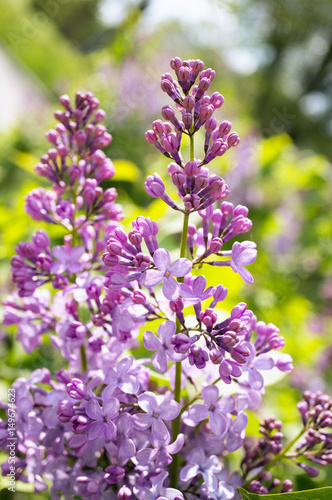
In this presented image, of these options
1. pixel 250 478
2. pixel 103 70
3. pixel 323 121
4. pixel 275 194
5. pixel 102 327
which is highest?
pixel 323 121

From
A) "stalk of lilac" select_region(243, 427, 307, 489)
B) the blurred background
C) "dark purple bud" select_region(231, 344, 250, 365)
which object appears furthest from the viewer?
the blurred background

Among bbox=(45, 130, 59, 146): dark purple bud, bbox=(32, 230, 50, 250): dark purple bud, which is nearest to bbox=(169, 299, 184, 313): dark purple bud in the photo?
bbox=(32, 230, 50, 250): dark purple bud

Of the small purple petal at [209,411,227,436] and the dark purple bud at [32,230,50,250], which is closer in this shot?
the small purple petal at [209,411,227,436]

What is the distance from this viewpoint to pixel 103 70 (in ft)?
10.1

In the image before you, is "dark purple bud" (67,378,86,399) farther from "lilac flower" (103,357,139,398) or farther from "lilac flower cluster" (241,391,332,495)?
"lilac flower cluster" (241,391,332,495)

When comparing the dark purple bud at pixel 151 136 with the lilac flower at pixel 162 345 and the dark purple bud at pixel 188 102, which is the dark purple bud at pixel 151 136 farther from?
the lilac flower at pixel 162 345

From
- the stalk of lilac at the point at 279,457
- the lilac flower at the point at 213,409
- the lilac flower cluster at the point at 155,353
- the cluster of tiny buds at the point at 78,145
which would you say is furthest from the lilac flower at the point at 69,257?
the stalk of lilac at the point at 279,457

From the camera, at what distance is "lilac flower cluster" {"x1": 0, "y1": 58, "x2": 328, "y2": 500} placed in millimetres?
428

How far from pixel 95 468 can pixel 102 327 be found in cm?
15

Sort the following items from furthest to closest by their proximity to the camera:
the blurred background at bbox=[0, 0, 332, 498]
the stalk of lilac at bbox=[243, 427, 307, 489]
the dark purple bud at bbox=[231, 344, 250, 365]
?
the blurred background at bbox=[0, 0, 332, 498]
the stalk of lilac at bbox=[243, 427, 307, 489]
the dark purple bud at bbox=[231, 344, 250, 365]

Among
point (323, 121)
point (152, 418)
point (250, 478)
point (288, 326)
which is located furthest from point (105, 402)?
point (323, 121)

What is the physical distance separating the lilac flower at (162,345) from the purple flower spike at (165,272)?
3 cm

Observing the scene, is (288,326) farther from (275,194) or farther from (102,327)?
(102,327)

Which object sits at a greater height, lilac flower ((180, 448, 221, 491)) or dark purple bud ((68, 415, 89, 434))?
dark purple bud ((68, 415, 89, 434))
